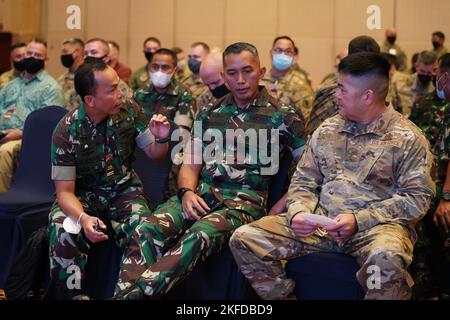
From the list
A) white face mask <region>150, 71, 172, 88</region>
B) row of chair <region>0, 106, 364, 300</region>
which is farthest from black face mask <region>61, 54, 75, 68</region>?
row of chair <region>0, 106, 364, 300</region>

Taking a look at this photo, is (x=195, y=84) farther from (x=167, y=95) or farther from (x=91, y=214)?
(x=91, y=214)

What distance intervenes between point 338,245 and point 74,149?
4.64 ft

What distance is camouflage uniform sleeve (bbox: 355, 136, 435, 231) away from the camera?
114 inches

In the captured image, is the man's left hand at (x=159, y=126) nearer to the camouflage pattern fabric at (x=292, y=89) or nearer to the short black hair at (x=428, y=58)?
the camouflage pattern fabric at (x=292, y=89)

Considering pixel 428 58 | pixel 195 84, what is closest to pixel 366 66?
pixel 428 58

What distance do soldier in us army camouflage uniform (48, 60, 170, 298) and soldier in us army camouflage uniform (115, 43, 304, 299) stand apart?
0.18m

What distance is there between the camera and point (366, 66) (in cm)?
306

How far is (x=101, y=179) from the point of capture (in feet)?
11.9

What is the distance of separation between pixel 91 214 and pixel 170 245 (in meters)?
0.46

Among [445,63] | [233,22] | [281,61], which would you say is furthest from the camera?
[233,22]

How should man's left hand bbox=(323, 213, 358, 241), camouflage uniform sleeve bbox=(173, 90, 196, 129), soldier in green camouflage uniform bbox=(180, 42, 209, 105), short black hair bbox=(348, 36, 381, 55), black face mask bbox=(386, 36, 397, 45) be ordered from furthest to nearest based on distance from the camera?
black face mask bbox=(386, 36, 397, 45)
soldier in green camouflage uniform bbox=(180, 42, 209, 105)
camouflage uniform sleeve bbox=(173, 90, 196, 129)
short black hair bbox=(348, 36, 381, 55)
man's left hand bbox=(323, 213, 358, 241)

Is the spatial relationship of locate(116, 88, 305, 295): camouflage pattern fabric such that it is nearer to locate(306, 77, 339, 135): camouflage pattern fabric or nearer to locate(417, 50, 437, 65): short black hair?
locate(306, 77, 339, 135): camouflage pattern fabric
